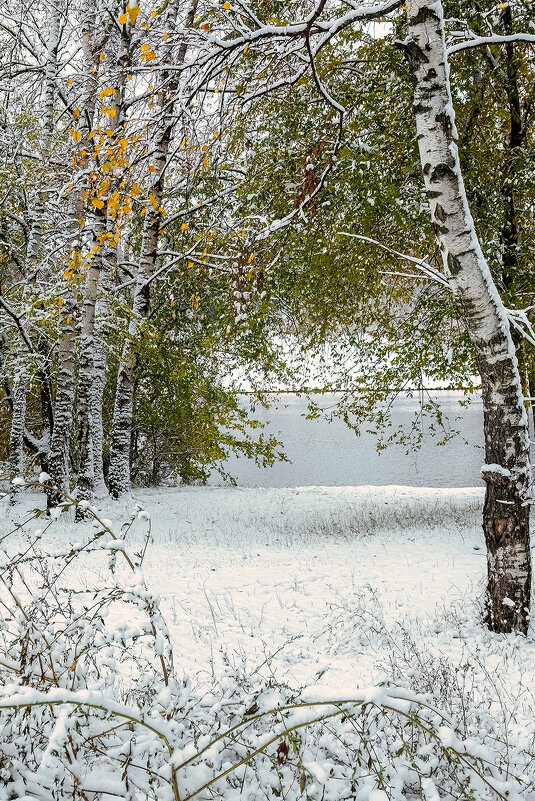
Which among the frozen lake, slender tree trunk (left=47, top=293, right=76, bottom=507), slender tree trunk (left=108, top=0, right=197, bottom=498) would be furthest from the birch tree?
the frozen lake

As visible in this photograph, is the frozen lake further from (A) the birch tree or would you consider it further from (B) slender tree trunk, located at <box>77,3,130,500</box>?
(A) the birch tree

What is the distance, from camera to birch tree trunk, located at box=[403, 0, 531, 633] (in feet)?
12.8

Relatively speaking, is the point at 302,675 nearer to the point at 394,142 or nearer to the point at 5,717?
the point at 5,717

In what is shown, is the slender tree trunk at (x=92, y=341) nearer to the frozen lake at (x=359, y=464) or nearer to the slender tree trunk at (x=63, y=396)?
the slender tree trunk at (x=63, y=396)

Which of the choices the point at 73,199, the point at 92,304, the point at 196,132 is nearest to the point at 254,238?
the point at 196,132

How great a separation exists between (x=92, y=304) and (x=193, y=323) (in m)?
4.56

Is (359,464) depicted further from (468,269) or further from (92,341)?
(468,269)

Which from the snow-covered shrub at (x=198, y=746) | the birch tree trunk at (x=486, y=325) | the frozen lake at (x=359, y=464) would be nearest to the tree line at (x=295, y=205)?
the birch tree trunk at (x=486, y=325)

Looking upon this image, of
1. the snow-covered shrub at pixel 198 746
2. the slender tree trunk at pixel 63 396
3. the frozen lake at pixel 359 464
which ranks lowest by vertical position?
the frozen lake at pixel 359 464

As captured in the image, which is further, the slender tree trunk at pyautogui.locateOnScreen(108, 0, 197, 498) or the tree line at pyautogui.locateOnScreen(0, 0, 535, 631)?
the slender tree trunk at pyautogui.locateOnScreen(108, 0, 197, 498)

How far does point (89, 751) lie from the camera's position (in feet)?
6.21

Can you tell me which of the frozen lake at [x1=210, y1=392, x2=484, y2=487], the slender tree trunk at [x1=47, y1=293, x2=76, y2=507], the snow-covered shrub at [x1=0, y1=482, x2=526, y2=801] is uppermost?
the slender tree trunk at [x1=47, y1=293, x2=76, y2=507]

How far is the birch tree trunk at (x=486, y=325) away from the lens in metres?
3.90

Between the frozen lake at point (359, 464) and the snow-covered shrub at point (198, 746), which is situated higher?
the snow-covered shrub at point (198, 746)
